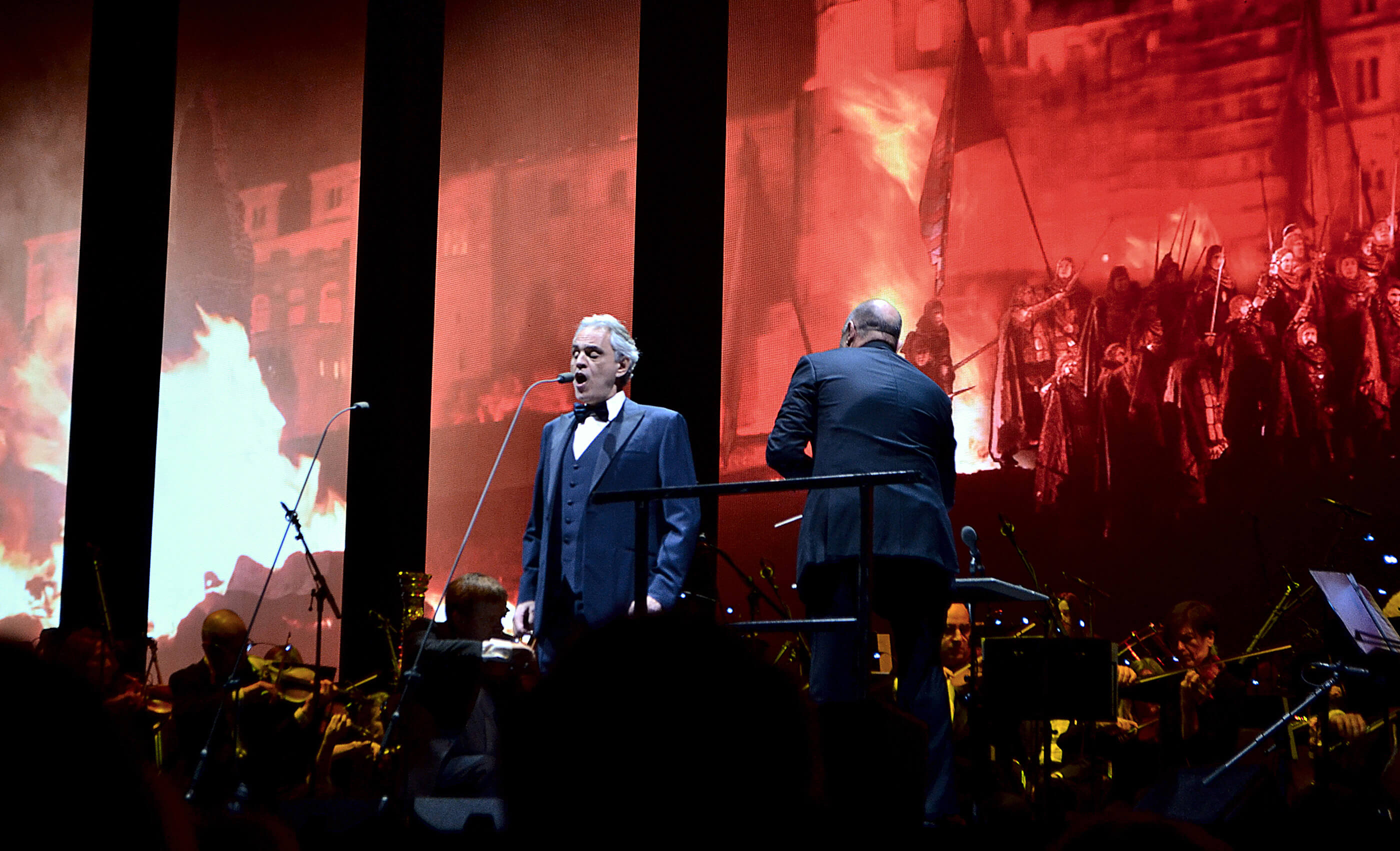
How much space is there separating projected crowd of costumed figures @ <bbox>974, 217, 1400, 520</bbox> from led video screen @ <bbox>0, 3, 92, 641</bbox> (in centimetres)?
769

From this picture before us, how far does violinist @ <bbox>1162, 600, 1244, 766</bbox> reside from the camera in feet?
16.3

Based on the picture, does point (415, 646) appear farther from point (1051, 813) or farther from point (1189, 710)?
point (1189, 710)

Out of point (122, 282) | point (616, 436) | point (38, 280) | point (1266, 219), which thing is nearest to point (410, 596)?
point (122, 282)

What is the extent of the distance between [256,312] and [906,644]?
868cm

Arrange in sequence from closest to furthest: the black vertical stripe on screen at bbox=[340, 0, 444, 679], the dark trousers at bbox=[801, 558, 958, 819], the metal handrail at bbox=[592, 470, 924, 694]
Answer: the metal handrail at bbox=[592, 470, 924, 694], the dark trousers at bbox=[801, 558, 958, 819], the black vertical stripe on screen at bbox=[340, 0, 444, 679]

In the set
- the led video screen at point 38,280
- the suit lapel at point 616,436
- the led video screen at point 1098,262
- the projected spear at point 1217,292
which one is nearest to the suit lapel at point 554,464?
the suit lapel at point 616,436

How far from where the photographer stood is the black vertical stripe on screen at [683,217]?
657cm

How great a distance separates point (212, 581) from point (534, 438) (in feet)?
9.86

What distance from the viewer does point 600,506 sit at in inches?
163

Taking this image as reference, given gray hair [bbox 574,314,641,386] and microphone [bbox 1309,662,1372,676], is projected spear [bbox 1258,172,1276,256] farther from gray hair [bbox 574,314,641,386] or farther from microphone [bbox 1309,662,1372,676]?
gray hair [bbox 574,314,641,386]

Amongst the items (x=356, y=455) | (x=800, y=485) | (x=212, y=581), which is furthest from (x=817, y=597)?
(x=212, y=581)

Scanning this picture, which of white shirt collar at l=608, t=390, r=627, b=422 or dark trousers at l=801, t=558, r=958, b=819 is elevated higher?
white shirt collar at l=608, t=390, r=627, b=422

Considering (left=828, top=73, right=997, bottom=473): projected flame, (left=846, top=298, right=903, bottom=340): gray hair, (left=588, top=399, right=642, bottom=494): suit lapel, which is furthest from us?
(left=828, top=73, right=997, bottom=473): projected flame

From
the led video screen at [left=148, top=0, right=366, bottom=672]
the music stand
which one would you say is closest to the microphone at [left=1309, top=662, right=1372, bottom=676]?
the music stand
